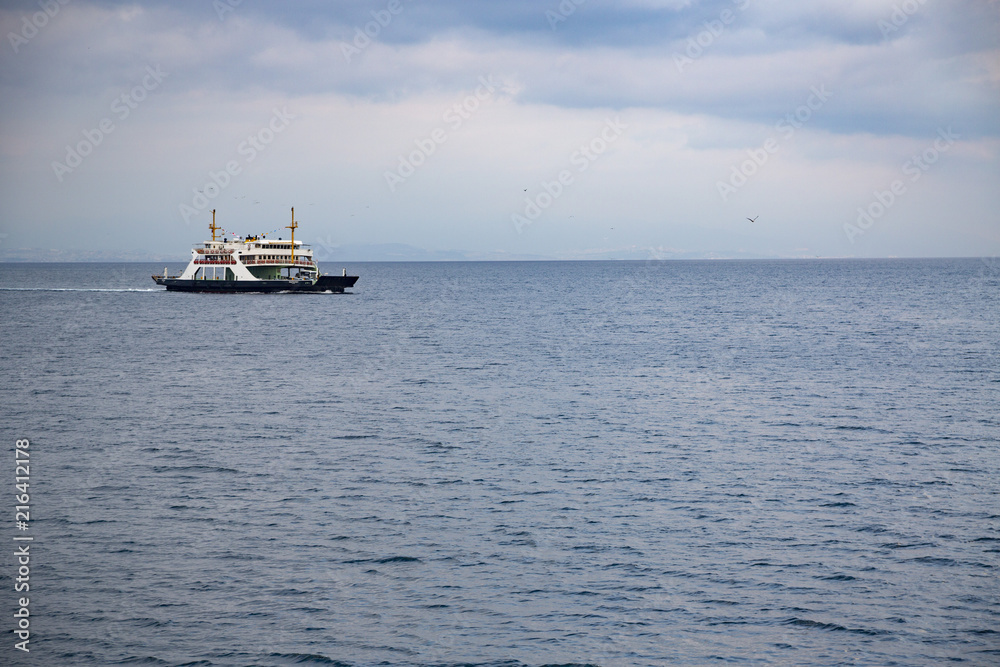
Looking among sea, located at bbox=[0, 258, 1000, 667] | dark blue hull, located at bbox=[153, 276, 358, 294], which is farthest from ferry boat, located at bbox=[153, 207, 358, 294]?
sea, located at bbox=[0, 258, 1000, 667]

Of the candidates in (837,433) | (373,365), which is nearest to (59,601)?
(837,433)

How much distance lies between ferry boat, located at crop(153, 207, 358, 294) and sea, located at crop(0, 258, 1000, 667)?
8670 cm

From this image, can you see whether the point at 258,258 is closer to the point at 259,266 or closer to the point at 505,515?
the point at 259,266

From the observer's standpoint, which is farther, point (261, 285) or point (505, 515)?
point (261, 285)

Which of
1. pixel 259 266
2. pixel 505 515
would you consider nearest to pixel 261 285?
pixel 259 266

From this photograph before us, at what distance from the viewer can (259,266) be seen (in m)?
147

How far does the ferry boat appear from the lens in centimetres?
14588

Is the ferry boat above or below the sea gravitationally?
above

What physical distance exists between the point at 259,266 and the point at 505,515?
128401mm

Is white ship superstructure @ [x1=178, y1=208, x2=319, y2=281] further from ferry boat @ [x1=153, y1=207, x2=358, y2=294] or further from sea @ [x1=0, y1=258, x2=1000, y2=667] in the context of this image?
sea @ [x1=0, y1=258, x2=1000, y2=667]

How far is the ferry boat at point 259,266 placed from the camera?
479 ft

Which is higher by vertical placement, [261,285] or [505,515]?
[261,285]

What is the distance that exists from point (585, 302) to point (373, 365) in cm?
9276

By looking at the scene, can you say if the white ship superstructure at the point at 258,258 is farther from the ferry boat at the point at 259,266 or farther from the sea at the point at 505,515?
the sea at the point at 505,515
